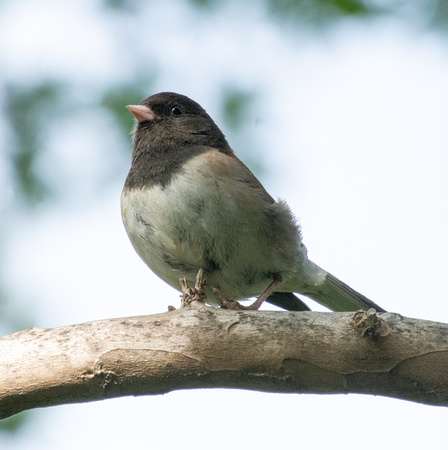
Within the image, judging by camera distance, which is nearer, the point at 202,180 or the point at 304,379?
the point at 304,379

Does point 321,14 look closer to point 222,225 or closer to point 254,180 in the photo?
point 254,180

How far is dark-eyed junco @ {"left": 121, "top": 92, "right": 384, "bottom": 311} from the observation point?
3297 mm

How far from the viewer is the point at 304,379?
2.49 metres

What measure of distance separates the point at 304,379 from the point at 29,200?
2439 mm

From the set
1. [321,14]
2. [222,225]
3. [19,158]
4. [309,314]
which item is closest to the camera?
[309,314]

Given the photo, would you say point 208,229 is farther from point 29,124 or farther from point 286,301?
point 29,124

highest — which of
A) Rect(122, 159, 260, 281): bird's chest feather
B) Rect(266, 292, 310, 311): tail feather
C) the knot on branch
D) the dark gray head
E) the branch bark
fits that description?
the dark gray head

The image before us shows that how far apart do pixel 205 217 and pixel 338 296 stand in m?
1.22

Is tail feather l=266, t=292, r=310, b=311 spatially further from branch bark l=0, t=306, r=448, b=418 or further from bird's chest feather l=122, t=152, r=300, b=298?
branch bark l=0, t=306, r=448, b=418

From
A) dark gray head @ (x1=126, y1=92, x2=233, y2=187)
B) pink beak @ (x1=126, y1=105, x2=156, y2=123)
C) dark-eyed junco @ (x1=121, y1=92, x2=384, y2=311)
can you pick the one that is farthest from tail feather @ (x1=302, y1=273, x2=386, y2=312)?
pink beak @ (x1=126, y1=105, x2=156, y2=123)

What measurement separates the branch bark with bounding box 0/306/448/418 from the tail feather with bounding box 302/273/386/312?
1461mm

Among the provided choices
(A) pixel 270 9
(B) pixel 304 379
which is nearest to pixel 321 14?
(A) pixel 270 9

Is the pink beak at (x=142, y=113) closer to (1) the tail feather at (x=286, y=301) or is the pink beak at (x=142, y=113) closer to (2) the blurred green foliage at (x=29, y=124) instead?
(2) the blurred green foliage at (x=29, y=124)

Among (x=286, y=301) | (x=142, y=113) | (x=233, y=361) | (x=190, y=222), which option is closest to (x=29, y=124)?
(x=142, y=113)
